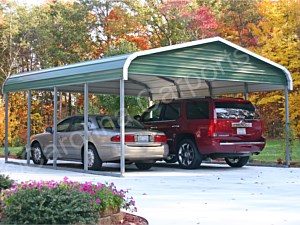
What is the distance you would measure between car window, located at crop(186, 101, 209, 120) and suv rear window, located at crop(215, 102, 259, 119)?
0.30m

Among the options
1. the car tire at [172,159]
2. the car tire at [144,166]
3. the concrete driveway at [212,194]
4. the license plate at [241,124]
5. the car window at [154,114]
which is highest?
the car window at [154,114]

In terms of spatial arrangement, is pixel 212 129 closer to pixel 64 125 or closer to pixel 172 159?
pixel 172 159

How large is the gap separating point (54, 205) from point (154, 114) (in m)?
10.2

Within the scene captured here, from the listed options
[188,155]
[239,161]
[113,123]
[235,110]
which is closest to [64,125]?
[113,123]

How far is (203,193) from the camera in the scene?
9211 mm

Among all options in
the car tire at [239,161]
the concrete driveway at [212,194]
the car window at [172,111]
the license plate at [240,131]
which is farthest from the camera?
the car tire at [239,161]

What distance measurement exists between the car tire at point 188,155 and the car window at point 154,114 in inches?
51.8

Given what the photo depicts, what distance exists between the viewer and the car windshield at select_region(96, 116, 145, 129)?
45.7 ft

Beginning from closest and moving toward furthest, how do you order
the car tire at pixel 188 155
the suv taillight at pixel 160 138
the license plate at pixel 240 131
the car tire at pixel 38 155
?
the suv taillight at pixel 160 138, the license plate at pixel 240 131, the car tire at pixel 188 155, the car tire at pixel 38 155

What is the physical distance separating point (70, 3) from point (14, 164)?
A: 87.1 ft

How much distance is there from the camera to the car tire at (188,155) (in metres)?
14.0

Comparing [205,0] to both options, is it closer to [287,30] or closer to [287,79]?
[287,30]

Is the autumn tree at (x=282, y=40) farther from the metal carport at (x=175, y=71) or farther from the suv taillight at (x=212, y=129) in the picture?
the suv taillight at (x=212, y=129)

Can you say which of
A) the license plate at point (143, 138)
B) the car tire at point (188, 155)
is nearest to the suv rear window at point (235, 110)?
the car tire at point (188, 155)
